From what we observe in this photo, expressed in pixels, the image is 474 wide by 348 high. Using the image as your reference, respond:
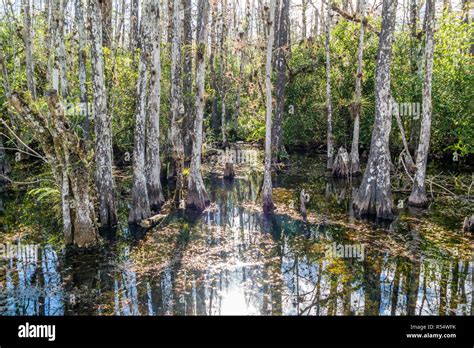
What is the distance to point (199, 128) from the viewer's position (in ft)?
44.2

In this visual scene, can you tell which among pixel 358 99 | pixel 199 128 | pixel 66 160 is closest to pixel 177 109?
pixel 199 128

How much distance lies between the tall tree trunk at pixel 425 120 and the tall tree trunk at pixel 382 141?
1412 millimetres

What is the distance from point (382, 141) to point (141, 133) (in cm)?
807

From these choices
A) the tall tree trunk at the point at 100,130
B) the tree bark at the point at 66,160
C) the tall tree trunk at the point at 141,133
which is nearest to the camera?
the tree bark at the point at 66,160

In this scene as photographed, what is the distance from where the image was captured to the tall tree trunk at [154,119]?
41.7ft

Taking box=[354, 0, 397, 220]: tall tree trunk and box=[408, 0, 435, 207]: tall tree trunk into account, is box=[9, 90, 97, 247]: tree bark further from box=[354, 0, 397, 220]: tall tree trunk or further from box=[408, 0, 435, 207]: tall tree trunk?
box=[408, 0, 435, 207]: tall tree trunk

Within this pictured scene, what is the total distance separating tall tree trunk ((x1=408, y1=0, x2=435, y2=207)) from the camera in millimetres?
12680

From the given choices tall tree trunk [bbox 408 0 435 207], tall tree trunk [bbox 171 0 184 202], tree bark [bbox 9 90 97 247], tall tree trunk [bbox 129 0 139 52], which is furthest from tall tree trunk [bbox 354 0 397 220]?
tall tree trunk [bbox 129 0 139 52]

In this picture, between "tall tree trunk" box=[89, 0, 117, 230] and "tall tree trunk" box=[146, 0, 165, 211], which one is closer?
"tall tree trunk" box=[89, 0, 117, 230]

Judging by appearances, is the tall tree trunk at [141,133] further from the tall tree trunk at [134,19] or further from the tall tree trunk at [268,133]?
the tall tree trunk at [134,19]

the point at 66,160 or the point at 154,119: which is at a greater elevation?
the point at 154,119

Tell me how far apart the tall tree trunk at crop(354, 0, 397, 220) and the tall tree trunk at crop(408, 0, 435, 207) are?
1.41 meters

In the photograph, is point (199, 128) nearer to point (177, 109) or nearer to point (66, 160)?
point (177, 109)

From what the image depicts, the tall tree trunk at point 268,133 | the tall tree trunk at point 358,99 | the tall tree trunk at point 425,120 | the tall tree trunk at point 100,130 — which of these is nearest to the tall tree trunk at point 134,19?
the tall tree trunk at point 100,130
